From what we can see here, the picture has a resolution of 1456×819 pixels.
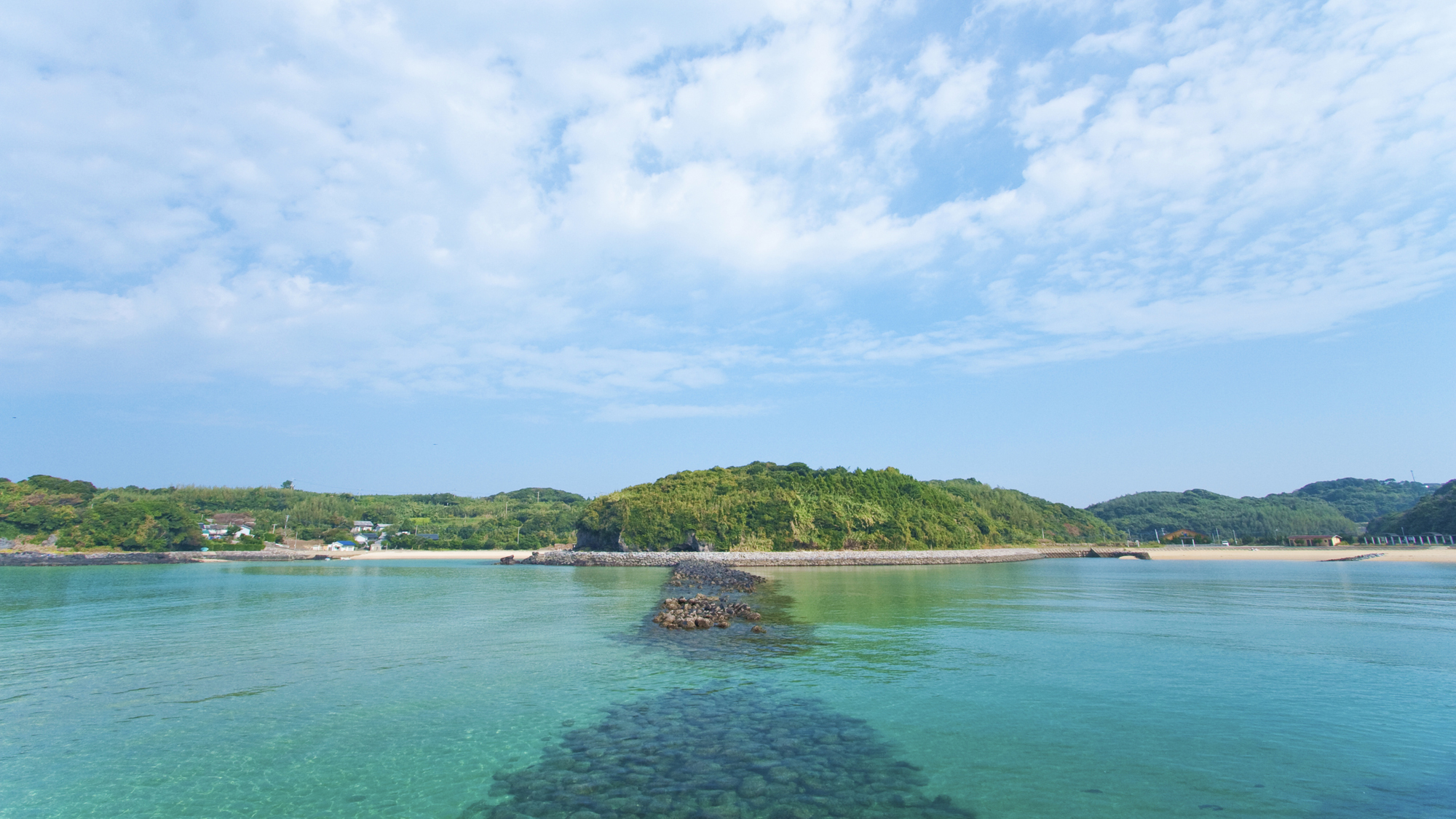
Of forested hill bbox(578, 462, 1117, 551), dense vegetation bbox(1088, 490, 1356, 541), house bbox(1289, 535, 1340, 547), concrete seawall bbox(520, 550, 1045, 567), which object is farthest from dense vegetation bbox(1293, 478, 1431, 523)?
concrete seawall bbox(520, 550, 1045, 567)

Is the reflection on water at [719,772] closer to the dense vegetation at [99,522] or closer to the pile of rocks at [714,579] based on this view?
the pile of rocks at [714,579]

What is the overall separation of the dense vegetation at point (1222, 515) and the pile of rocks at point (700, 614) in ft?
357

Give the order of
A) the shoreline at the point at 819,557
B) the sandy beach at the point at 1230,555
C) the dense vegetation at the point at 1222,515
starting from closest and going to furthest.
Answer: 1. the sandy beach at the point at 1230,555
2. the shoreline at the point at 819,557
3. the dense vegetation at the point at 1222,515

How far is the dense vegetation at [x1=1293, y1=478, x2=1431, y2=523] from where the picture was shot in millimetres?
136750

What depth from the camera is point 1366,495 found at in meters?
145

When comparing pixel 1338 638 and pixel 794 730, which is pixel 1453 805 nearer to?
pixel 794 730

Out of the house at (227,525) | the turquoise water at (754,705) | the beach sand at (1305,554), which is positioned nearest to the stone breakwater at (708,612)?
the turquoise water at (754,705)

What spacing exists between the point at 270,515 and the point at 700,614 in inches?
4605

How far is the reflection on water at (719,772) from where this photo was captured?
6879 millimetres

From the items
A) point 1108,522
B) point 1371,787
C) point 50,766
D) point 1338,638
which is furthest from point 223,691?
point 1108,522

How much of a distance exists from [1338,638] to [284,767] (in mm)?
26095

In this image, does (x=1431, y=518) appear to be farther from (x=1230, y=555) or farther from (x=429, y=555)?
(x=429, y=555)

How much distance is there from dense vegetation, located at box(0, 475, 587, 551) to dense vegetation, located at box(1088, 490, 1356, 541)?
119 metres

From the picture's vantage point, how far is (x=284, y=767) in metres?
8.32
